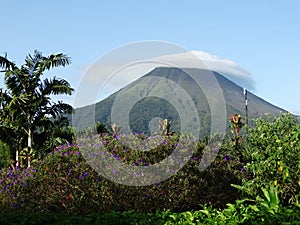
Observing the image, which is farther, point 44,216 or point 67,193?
point 67,193

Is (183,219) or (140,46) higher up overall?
(140,46)

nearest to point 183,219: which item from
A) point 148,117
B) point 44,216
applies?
point 44,216

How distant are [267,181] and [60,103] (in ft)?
41.4

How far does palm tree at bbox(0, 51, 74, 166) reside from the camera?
16703 millimetres

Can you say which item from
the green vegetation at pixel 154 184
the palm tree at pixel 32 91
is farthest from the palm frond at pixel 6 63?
the green vegetation at pixel 154 184

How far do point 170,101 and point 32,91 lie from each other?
754 cm

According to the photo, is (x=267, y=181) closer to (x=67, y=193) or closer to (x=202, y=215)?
(x=202, y=215)

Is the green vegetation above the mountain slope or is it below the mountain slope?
below

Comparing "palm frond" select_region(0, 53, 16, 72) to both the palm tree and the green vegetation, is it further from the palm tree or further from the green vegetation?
Answer: the green vegetation

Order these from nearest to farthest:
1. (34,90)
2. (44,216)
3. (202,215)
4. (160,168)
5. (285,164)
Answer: (202,215)
(285,164)
(44,216)
(160,168)
(34,90)

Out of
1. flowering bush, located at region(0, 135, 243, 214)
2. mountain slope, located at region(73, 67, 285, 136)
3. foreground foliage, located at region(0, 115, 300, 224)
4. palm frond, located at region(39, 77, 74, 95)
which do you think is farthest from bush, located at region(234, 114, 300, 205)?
palm frond, located at region(39, 77, 74, 95)

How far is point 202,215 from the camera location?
13.3 ft

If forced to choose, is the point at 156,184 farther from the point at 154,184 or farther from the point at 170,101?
the point at 170,101

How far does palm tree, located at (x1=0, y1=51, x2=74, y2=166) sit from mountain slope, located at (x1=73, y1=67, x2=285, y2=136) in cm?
142
